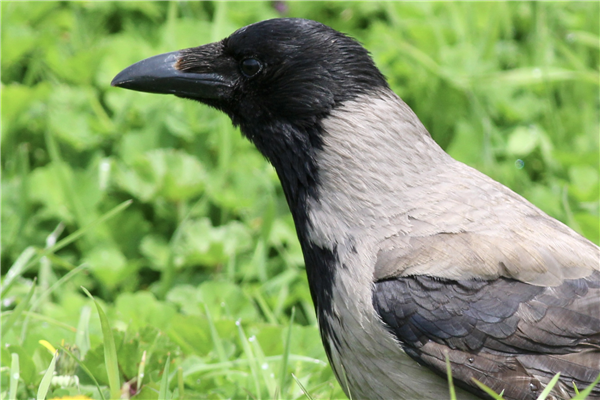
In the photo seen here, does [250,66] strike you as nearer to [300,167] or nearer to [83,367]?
[300,167]

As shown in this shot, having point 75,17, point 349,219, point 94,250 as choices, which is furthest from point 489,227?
point 75,17

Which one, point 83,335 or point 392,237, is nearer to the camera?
point 392,237

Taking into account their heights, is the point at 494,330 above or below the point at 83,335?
above

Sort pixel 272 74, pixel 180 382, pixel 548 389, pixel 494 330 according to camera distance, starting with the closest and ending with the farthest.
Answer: pixel 548 389
pixel 494 330
pixel 180 382
pixel 272 74

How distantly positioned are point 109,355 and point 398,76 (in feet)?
12.3

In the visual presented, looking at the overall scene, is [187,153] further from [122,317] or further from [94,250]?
[122,317]

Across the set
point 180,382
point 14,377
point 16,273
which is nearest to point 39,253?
point 16,273

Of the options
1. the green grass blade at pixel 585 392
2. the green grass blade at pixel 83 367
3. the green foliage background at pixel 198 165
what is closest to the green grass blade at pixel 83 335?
the green foliage background at pixel 198 165

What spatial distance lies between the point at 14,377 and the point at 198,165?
217 centimetres

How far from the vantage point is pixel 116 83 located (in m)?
3.54

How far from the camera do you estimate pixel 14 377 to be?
10.1ft

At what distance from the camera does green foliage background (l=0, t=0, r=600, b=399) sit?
3.77 m

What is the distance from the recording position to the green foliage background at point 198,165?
377cm

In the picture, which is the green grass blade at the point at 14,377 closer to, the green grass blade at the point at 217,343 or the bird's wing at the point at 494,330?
the green grass blade at the point at 217,343
